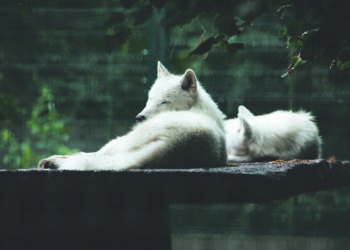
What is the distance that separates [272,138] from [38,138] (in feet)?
6.92

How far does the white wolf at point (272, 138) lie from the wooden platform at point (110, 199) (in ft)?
4.29

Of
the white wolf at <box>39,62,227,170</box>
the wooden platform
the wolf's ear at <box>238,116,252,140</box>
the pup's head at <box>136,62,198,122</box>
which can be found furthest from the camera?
the wolf's ear at <box>238,116,252,140</box>

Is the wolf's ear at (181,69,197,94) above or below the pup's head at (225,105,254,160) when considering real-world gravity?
above

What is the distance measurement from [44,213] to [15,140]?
112 inches

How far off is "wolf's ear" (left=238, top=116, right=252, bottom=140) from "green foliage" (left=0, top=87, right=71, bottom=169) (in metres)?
1.64

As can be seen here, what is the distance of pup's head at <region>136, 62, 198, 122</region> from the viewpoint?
232cm

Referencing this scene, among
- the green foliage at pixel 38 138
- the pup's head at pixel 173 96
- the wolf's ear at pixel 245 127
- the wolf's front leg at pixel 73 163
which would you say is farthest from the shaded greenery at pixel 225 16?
the green foliage at pixel 38 138

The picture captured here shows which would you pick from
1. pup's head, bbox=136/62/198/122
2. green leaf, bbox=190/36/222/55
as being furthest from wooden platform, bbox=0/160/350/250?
pup's head, bbox=136/62/198/122

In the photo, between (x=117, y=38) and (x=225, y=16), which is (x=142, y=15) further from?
(x=225, y=16)

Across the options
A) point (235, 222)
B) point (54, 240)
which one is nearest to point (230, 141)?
point (235, 222)

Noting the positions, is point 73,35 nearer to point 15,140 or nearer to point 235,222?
point 15,140

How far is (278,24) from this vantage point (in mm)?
3920

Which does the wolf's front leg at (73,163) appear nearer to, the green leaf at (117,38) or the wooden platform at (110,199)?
the wooden platform at (110,199)

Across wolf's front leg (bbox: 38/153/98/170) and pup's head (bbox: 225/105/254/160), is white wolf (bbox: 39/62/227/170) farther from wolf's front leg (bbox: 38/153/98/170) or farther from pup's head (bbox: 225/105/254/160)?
pup's head (bbox: 225/105/254/160)
